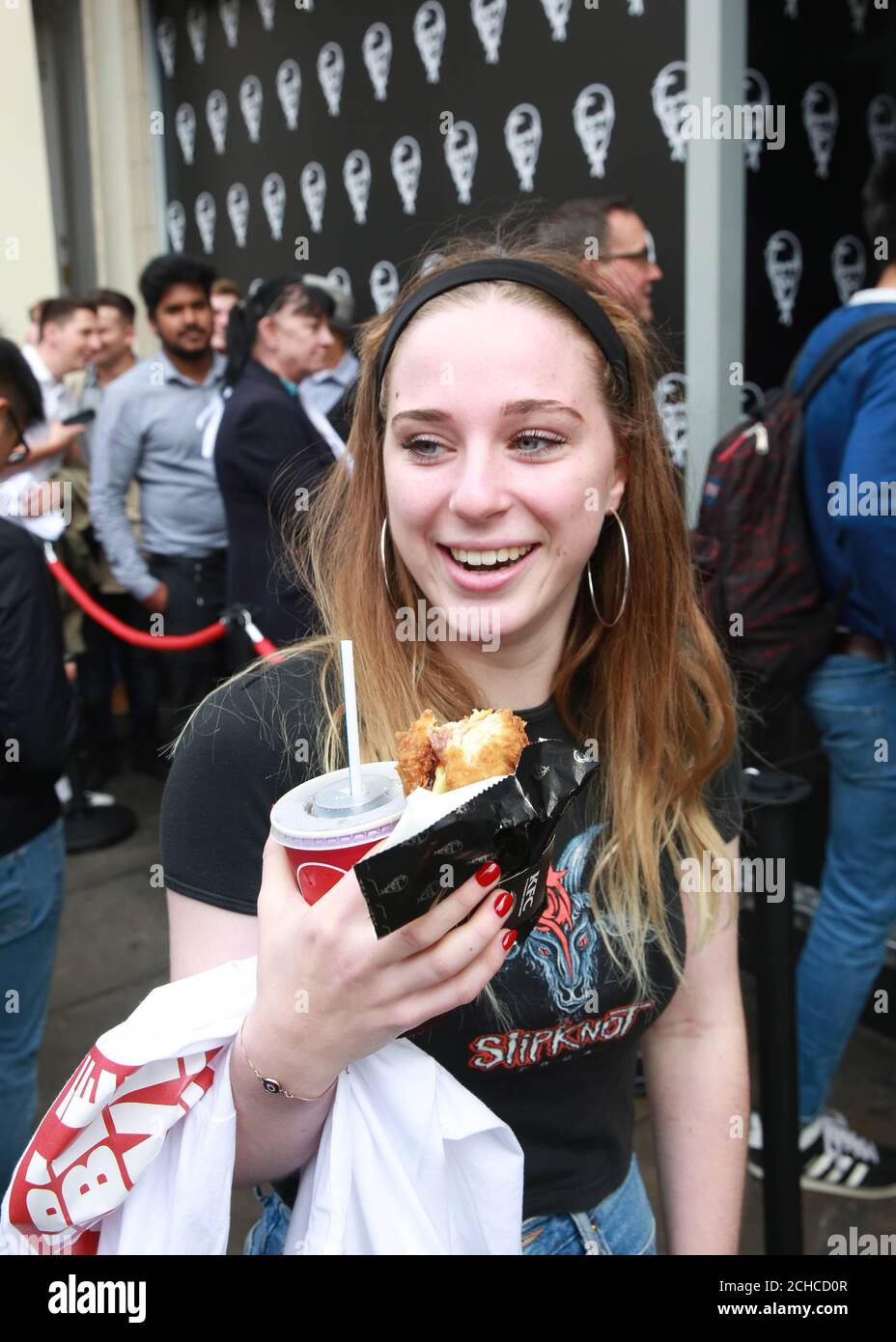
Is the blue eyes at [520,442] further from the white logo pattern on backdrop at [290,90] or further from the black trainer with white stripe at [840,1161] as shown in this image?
the white logo pattern on backdrop at [290,90]

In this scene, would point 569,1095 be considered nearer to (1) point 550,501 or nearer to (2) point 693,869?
(2) point 693,869

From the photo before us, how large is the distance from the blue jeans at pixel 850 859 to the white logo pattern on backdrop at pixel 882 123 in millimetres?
3291

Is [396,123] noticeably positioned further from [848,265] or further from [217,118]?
[848,265]

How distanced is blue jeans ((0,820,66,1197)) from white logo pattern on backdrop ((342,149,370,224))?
4873 mm

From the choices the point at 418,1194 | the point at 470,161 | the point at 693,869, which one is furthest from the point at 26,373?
the point at 470,161

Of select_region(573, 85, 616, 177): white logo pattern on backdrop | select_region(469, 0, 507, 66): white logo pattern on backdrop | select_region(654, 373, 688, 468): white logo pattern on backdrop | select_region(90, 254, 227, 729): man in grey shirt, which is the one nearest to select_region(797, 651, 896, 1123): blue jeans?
select_region(654, 373, 688, 468): white logo pattern on backdrop

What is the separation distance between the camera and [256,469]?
426 cm

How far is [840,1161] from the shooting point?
316 cm

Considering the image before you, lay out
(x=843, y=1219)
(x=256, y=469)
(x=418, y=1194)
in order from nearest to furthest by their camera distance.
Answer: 1. (x=418, y=1194)
2. (x=843, y=1219)
3. (x=256, y=469)

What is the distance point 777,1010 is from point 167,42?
26.3ft

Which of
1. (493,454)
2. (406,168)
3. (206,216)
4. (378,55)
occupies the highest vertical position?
(378,55)

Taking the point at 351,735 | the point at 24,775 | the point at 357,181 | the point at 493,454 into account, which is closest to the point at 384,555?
the point at 493,454

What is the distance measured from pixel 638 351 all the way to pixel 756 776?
3.47 ft

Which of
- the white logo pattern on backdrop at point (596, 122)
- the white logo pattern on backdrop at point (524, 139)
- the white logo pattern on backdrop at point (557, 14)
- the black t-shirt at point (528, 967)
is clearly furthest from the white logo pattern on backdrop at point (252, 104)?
the black t-shirt at point (528, 967)
